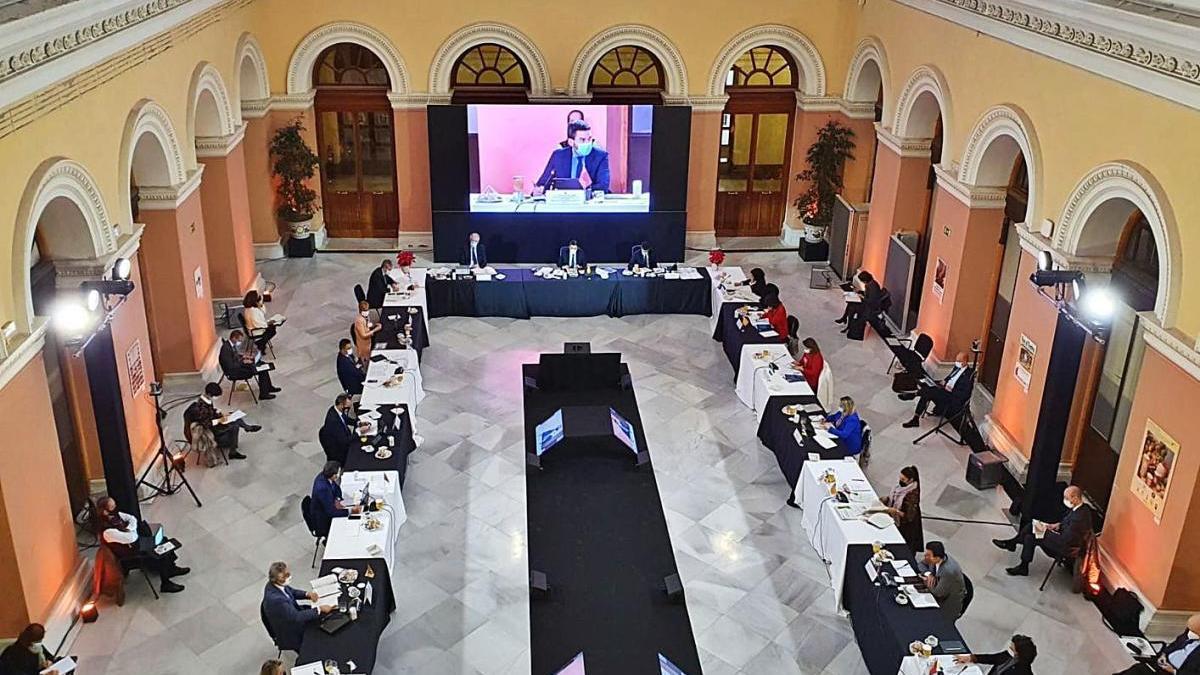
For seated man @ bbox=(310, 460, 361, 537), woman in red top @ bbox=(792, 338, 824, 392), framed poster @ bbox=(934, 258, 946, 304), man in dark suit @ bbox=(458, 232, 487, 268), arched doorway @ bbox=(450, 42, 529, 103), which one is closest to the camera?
seated man @ bbox=(310, 460, 361, 537)

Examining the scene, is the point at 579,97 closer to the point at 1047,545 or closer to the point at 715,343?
the point at 715,343

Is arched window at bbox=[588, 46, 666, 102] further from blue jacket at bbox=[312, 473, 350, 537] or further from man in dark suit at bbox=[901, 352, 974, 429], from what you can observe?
blue jacket at bbox=[312, 473, 350, 537]

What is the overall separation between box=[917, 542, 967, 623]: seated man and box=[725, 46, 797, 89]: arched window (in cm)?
1271

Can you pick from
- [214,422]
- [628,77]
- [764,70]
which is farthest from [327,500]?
[764,70]

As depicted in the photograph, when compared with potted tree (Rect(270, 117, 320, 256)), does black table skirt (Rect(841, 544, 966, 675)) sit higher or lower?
lower

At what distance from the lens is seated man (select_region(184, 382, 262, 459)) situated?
43.0 ft

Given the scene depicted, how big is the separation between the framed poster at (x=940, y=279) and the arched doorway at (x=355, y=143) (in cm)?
1079

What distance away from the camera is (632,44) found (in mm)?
19750

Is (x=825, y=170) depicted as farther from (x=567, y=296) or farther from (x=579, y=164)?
(x=567, y=296)

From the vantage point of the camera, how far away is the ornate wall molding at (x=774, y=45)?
19.8 m

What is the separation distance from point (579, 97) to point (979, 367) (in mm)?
9132

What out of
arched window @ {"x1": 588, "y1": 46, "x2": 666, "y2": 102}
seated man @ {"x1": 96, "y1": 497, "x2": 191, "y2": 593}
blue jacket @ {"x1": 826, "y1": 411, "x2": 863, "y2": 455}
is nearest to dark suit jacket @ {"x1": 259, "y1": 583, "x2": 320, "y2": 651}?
seated man @ {"x1": 96, "y1": 497, "x2": 191, "y2": 593}

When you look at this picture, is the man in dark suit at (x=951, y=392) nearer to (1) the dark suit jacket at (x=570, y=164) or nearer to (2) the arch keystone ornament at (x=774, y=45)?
(2) the arch keystone ornament at (x=774, y=45)

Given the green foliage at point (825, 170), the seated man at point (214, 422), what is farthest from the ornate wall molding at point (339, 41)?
the seated man at point (214, 422)
